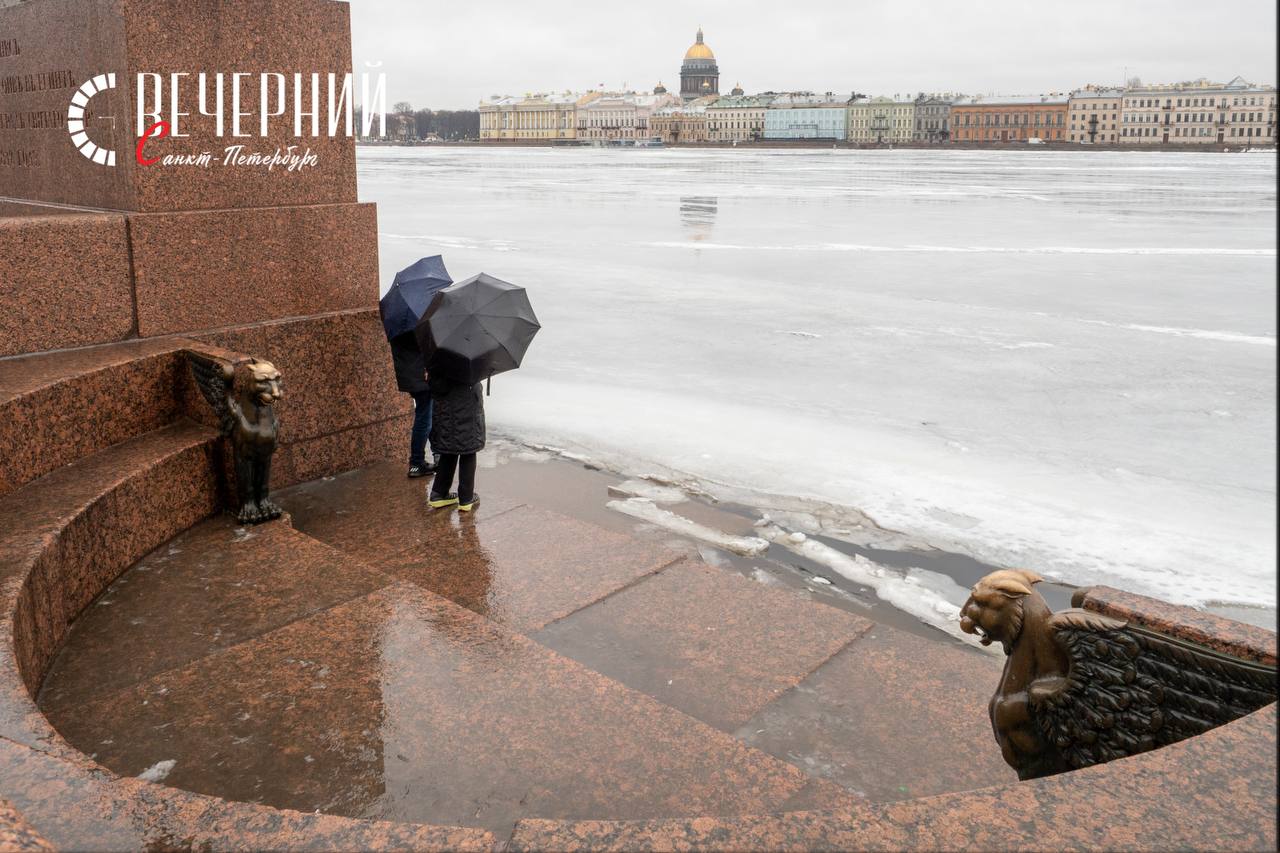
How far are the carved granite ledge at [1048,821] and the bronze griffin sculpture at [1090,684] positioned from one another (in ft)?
0.54

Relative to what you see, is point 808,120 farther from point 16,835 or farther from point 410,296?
point 16,835

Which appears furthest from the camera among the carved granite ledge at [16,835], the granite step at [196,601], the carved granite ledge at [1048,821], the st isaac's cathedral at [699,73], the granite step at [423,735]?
the st isaac's cathedral at [699,73]

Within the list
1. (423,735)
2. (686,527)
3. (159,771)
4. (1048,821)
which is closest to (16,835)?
(159,771)

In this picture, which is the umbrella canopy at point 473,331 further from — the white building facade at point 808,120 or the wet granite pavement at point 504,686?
the white building facade at point 808,120

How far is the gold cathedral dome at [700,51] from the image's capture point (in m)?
Result: 160

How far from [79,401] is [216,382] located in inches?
18.7

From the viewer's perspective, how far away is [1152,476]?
506 cm

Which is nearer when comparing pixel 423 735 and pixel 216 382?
pixel 423 735

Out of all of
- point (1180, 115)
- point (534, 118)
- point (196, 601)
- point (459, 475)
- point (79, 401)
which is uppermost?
point (534, 118)

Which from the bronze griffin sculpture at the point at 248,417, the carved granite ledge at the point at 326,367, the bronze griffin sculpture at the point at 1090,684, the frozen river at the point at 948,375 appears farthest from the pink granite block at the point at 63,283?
the bronze griffin sculpture at the point at 1090,684

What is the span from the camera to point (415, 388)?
503cm

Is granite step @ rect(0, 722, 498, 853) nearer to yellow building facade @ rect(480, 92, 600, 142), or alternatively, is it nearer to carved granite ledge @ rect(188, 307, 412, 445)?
carved granite ledge @ rect(188, 307, 412, 445)

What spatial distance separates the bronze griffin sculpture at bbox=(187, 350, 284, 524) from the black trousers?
29.0 inches

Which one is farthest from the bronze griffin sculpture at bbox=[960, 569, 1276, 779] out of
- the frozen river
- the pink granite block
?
the pink granite block
